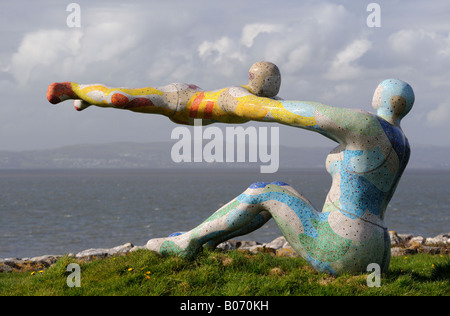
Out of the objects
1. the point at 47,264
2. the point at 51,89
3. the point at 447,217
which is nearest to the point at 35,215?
the point at 447,217

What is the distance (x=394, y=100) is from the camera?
5.95 metres

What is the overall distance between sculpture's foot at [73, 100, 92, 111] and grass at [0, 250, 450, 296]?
1785mm

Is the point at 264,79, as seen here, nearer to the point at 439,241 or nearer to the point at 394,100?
the point at 394,100

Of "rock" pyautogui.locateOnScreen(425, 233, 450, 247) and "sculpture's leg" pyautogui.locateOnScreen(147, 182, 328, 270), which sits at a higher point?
"sculpture's leg" pyautogui.locateOnScreen(147, 182, 328, 270)

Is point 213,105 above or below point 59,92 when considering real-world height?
Answer: below

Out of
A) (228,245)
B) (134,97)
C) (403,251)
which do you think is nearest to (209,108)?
(134,97)

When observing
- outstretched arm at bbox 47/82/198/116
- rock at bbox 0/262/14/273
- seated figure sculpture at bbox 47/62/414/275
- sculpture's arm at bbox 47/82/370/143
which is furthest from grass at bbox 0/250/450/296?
rock at bbox 0/262/14/273

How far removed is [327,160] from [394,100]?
0.94 m

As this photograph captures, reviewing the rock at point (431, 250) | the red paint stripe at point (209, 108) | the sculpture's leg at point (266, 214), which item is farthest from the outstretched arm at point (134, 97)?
the rock at point (431, 250)

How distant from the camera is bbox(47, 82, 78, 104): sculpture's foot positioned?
6.25 metres

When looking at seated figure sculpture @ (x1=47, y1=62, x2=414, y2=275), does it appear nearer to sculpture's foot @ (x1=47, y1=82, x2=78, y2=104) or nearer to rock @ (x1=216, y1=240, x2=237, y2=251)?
sculpture's foot @ (x1=47, y1=82, x2=78, y2=104)

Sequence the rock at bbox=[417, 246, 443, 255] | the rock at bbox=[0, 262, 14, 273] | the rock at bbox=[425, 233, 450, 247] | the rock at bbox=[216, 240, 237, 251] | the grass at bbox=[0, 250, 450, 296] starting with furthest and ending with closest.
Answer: the rock at bbox=[425, 233, 450, 247], the rock at bbox=[216, 240, 237, 251], the rock at bbox=[417, 246, 443, 255], the rock at bbox=[0, 262, 14, 273], the grass at bbox=[0, 250, 450, 296]

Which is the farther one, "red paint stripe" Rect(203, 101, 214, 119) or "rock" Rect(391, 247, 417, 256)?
"rock" Rect(391, 247, 417, 256)
